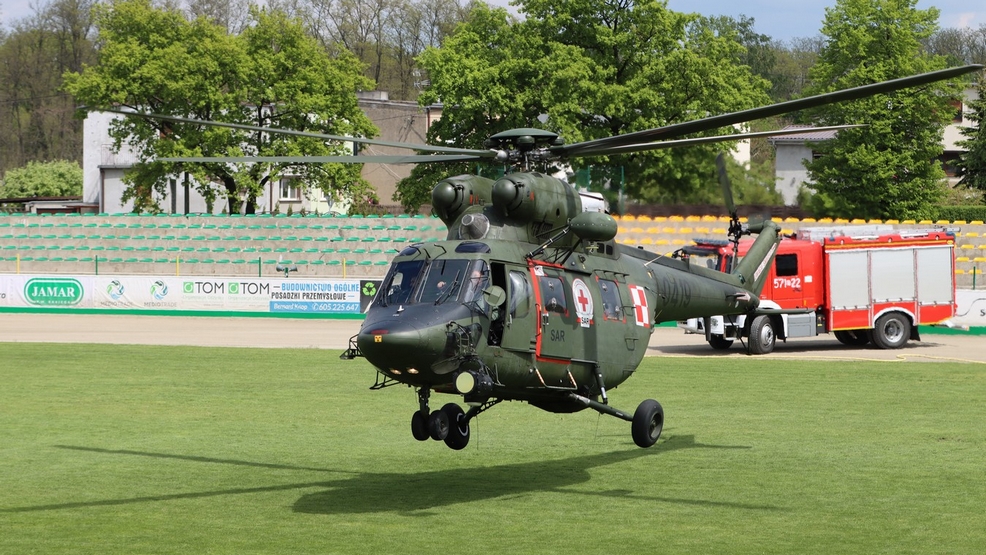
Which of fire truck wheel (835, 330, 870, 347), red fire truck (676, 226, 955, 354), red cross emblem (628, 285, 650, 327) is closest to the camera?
red cross emblem (628, 285, 650, 327)

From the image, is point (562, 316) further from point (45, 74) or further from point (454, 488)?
point (45, 74)

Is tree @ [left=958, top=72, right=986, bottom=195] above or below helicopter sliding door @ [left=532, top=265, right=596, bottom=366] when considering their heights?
above

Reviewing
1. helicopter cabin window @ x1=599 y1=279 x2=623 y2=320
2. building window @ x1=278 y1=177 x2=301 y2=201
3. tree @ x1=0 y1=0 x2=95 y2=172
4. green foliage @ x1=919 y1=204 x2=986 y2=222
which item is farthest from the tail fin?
tree @ x1=0 y1=0 x2=95 y2=172

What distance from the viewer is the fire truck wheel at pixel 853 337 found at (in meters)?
37.6

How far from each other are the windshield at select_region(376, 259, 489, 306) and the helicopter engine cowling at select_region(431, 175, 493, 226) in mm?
1256

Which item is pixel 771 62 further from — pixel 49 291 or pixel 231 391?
pixel 231 391

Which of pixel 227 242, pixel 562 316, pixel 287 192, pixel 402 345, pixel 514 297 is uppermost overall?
pixel 287 192

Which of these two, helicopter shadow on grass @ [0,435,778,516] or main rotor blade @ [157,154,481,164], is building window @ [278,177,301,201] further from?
main rotor blade @ [157,154,481,164]

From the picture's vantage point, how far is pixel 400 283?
13.6 meters

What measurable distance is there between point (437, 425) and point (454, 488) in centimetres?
243

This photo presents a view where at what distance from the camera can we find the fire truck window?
116ft

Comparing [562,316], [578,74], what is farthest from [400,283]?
[578,74]

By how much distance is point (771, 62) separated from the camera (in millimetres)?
132375

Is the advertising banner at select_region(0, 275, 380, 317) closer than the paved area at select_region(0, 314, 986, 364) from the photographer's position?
No
